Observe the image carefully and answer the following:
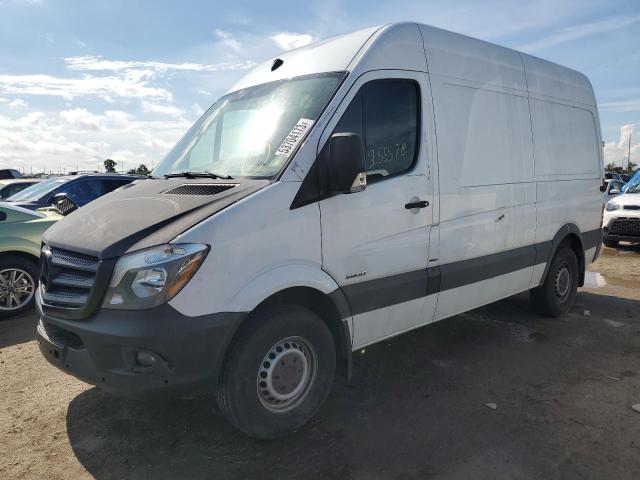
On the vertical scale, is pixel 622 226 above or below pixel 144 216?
below

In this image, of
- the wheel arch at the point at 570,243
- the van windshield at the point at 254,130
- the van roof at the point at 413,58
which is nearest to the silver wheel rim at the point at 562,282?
the wheel arch at the point at 570,243

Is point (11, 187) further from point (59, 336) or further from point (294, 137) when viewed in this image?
point (294, 137)

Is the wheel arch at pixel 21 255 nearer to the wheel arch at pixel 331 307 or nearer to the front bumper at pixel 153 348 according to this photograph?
the front bumper at pixel 153 348

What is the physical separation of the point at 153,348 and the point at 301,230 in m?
1.06

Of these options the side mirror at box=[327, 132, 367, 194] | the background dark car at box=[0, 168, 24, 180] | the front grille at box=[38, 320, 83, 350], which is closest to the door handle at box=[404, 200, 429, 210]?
the side mirror at box=[327, 132, 367, 194]

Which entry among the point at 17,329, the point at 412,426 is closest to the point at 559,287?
the point at 412,426

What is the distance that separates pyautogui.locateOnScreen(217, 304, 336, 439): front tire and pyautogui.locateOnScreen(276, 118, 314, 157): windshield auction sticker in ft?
3.11

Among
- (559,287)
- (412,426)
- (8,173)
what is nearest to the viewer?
(412,426)

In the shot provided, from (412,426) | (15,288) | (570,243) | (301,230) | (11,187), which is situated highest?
(11,187)

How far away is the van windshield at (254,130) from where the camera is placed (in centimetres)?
321

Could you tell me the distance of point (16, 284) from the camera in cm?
600

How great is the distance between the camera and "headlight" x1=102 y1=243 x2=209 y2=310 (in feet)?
8.63

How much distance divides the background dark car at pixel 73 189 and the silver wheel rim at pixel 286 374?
→ 700 cm

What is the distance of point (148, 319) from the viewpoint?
2.62m
